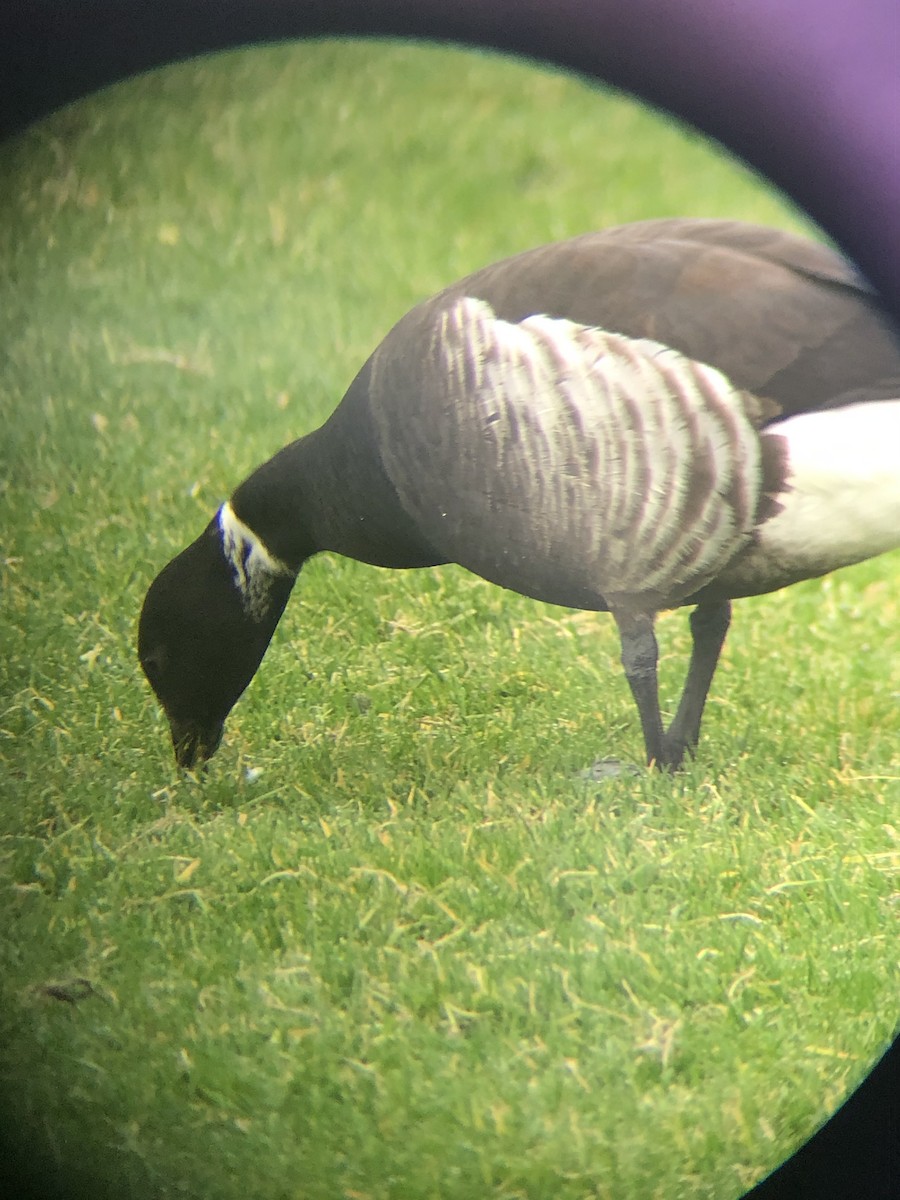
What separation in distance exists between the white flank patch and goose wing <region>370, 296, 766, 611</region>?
0.15 ft

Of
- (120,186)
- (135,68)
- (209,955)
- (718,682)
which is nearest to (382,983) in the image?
(209,955)

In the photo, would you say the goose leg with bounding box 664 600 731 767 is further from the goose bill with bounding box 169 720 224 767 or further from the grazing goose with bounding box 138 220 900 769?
the goose bill with bounding box 169 720 224 767

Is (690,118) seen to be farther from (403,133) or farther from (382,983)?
(382,983)

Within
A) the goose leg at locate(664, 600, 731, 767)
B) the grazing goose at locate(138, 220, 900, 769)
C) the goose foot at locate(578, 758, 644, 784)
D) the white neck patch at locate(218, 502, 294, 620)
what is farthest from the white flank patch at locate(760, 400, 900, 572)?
the white neck patch at locate(218, 502, 294, 620)

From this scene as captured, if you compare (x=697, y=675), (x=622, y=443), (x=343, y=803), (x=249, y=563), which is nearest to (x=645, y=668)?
(x=697, y=675)

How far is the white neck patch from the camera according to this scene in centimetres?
179

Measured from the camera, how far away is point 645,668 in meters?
1.77

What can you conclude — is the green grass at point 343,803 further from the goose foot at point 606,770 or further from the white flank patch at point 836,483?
the white flank patch at point 836,483

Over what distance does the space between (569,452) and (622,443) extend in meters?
0.07

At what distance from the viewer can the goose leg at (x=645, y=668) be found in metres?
1.76

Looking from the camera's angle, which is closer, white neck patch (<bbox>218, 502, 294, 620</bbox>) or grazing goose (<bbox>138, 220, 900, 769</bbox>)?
grazing goose (<bbox>138, 220, 900, 769</bbox>)

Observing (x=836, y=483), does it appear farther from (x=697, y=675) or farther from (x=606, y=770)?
(x=606, y=770)

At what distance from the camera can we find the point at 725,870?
5.65ft

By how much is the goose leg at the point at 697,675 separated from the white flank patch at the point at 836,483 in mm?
140
